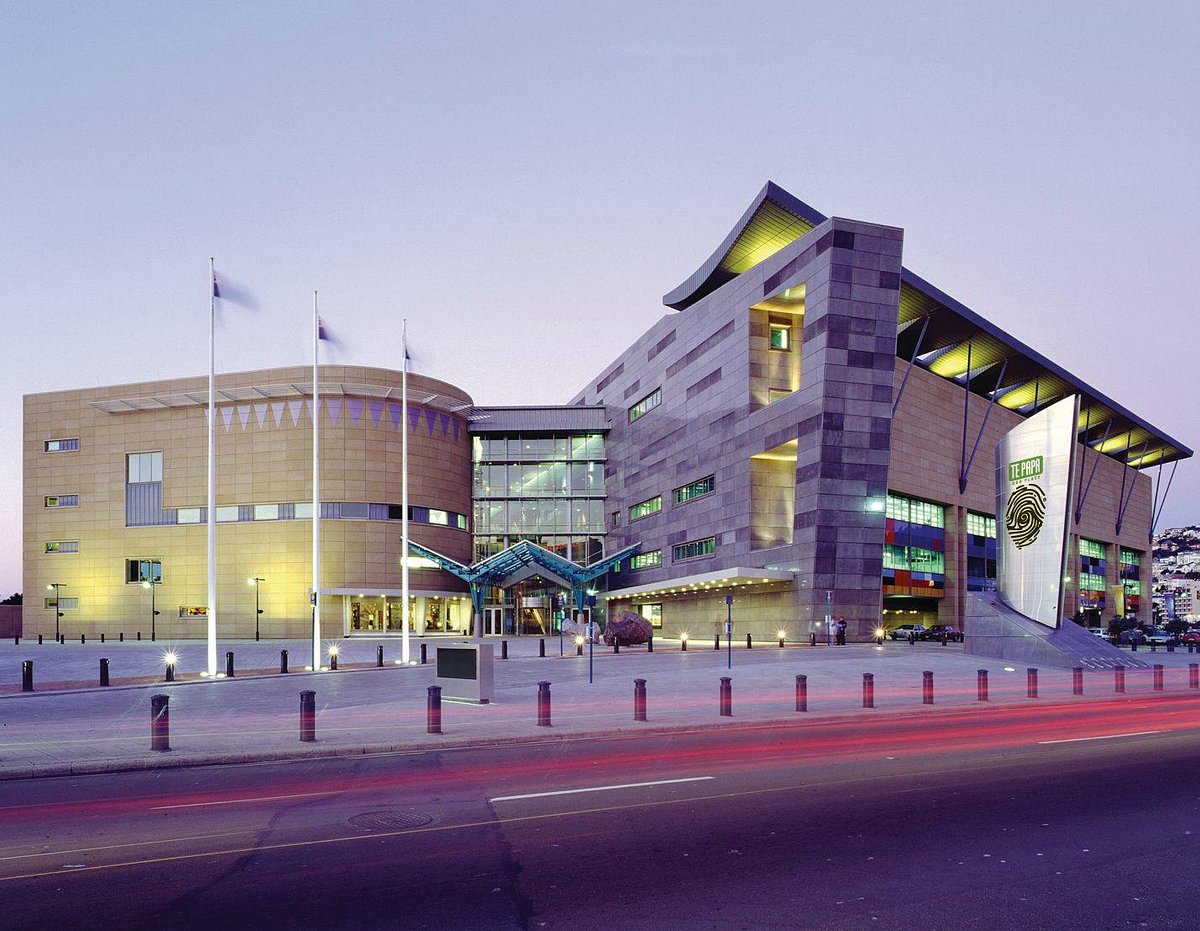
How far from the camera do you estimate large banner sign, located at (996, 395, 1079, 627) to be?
3628 centimetres

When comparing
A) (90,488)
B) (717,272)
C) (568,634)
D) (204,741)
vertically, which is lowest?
(568,634)

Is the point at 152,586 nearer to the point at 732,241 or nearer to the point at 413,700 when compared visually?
the point at 732,241

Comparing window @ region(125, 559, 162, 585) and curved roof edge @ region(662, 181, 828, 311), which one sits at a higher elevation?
curved roof edge @ region(662, 181, 828, 311)

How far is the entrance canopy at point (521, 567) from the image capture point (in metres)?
68.8

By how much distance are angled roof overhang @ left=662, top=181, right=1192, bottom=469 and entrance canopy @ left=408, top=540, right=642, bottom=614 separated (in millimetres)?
23497

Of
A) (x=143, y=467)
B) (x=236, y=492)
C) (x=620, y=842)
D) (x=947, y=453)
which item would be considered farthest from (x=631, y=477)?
(x=620, y=842)

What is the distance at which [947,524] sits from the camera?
76812 mm

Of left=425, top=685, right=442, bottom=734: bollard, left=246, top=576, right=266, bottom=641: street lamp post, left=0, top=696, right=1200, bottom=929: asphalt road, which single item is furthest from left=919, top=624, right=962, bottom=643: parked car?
left=425, top=685, right=442, bottom=734: bollard

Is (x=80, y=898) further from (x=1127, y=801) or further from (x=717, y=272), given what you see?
(x=717, y=272)

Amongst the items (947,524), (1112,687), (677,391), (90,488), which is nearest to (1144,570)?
(947,524)

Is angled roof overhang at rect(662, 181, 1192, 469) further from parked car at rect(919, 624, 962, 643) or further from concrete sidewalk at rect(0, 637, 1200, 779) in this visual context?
concrete sidewalk at rect(0, 637, 1200, 779)

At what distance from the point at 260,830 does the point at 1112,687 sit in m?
27.3

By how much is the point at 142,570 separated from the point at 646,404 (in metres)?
44.5

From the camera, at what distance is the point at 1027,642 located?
1474 inches
